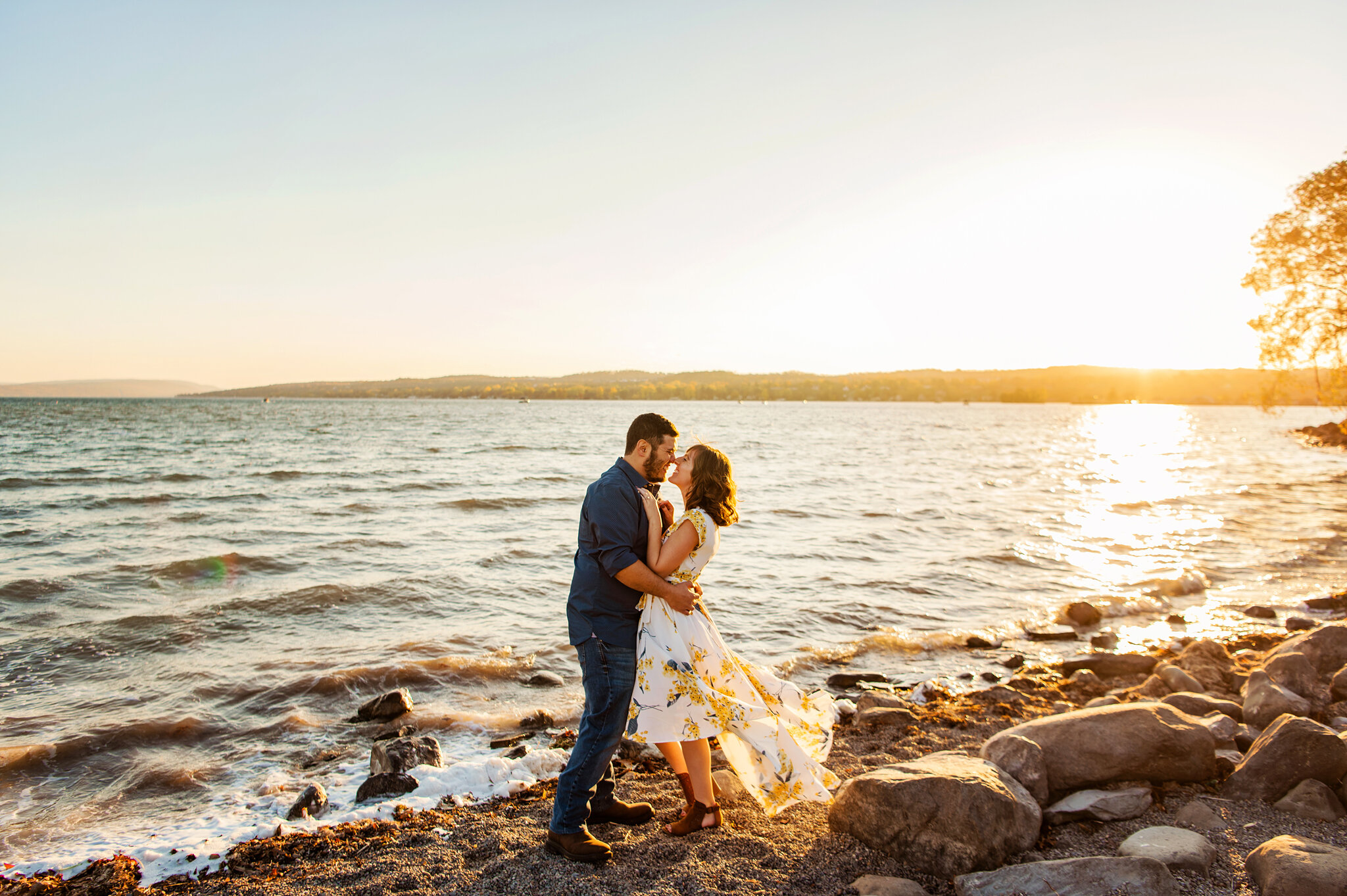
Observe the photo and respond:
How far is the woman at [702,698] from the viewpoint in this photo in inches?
178

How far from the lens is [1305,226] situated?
2095 cm

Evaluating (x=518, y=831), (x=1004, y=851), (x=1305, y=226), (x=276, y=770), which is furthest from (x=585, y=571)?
(x=1305, y=226)

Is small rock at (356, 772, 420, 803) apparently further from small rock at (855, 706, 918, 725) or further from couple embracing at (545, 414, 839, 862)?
small rock at (855, 706, 918, 725)

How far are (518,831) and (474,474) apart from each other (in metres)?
26.4

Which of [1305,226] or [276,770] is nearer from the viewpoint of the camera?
[276,770]

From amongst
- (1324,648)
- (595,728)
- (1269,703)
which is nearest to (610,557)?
(595,728)

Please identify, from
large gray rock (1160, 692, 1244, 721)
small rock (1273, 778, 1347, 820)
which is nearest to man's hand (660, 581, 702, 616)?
small rock (1273, 778, 1347, 820)

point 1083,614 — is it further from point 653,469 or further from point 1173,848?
point 653,469

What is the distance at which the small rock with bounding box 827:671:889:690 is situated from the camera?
8.64 m

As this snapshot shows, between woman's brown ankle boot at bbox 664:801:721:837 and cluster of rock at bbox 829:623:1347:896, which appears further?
woman's brown ankle boot at bbox 664:801:721:837

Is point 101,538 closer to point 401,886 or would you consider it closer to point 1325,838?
point 401,886

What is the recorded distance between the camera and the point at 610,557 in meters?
4.31

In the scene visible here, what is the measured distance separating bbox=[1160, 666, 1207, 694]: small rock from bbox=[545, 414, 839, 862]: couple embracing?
5.21 meters

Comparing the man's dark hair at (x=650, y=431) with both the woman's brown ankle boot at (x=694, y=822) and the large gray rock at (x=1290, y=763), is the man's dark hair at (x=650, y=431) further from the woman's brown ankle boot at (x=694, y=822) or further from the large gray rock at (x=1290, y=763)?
the large gray rock at (x=1290, y=763)
